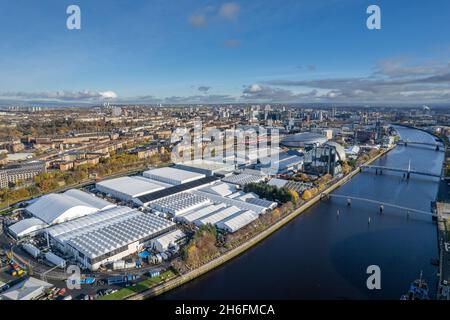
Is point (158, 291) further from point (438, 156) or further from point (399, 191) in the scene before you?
point (438, 156)

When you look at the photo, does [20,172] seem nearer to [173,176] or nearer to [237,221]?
[173,176]

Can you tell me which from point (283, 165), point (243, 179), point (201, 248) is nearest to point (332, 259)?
point (201, 248)

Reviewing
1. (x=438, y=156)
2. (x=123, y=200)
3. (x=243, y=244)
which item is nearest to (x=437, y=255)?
(x=243, y=244)

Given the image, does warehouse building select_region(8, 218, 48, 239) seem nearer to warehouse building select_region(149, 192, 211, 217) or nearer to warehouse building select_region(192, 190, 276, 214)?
warehouse building select_region(149, 192, 211, 217)

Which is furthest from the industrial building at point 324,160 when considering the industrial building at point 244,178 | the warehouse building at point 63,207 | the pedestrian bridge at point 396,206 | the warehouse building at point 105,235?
the warehouse building at point 63,207

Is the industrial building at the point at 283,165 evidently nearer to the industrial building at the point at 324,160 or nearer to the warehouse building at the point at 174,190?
the industrial building at the point at 324,160
